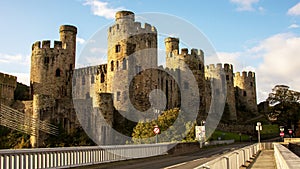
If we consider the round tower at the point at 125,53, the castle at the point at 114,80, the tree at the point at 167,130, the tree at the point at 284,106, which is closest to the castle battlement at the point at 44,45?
the castle at the point at 114,80

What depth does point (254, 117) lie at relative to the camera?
85500mm

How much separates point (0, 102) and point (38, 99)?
5499 millimetres

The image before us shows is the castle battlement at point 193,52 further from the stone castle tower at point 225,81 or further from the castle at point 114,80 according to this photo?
the stone castle tower at point 225,81

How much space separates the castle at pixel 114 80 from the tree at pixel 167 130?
14.5 ft

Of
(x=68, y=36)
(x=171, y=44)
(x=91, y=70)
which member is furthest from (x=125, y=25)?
(x=171, y=44)

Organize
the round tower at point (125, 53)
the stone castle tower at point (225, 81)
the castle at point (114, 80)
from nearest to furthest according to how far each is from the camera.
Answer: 1. the castle at point (114, 80)
2. the round tower at point (125, 53)
3. the stone castle tower at point (225, 81)

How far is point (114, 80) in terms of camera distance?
2023 inches

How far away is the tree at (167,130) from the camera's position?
138 feet

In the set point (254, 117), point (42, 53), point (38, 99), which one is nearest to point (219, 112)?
point (254, 117)

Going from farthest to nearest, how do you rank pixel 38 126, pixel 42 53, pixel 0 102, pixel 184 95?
pixel 184 95
pixel 42 53
pixel 0 102
pixel 38 126

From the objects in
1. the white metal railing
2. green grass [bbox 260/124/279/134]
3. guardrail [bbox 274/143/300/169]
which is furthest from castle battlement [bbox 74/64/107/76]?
guardrail [bbox 274/143/300/169]

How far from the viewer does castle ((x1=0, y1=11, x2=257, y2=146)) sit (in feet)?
155

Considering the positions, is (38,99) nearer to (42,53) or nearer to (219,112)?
(42,53)

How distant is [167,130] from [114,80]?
454 inches
